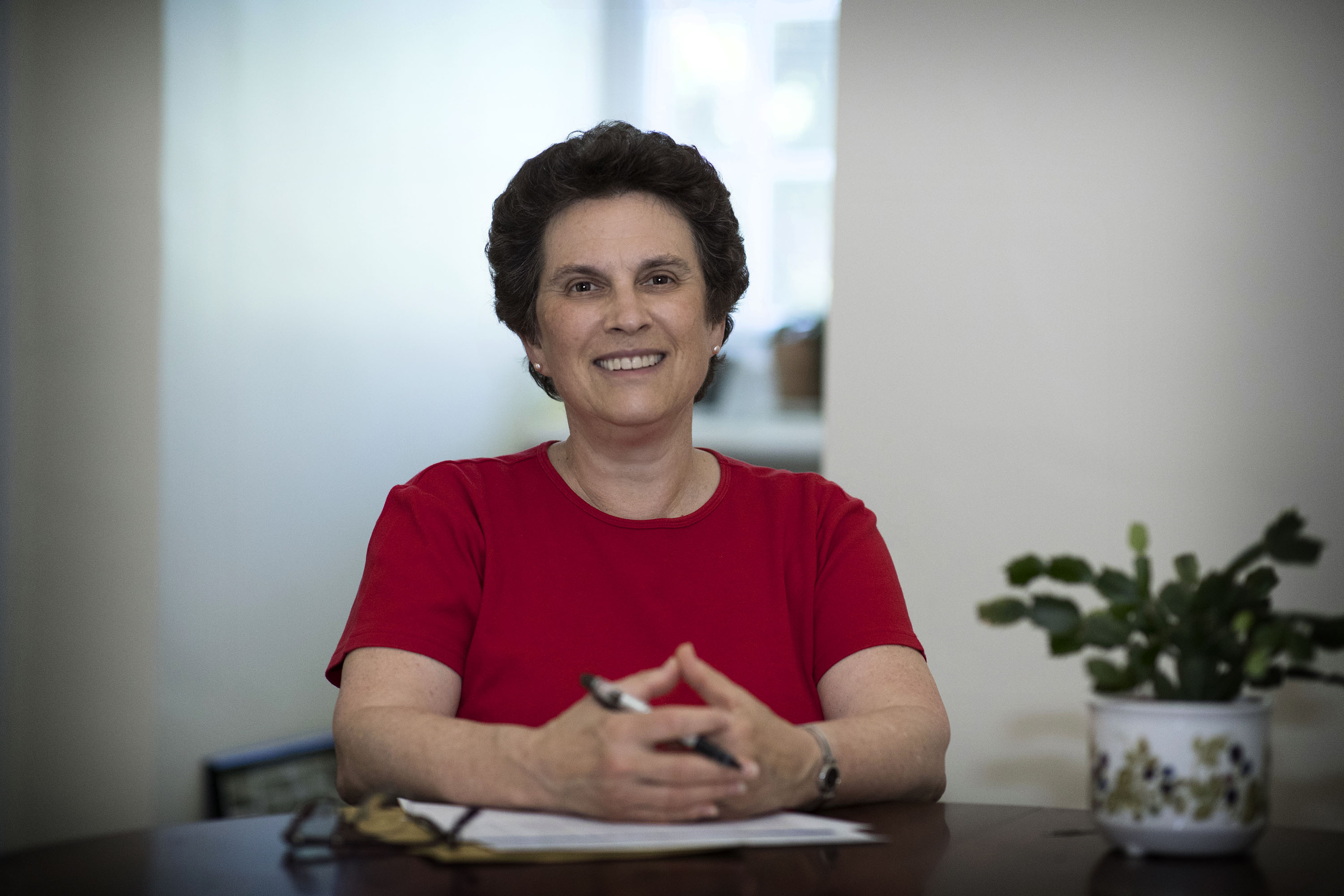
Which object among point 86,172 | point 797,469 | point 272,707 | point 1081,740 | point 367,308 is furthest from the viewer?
point 797,469

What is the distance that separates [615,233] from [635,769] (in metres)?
0.75

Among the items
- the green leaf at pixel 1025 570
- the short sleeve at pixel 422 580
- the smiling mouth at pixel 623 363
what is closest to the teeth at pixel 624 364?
the smiling mouth at pixel 623 363

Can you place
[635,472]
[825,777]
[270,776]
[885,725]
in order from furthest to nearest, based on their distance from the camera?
[270,776], [635,472], [885,725], [825,777]

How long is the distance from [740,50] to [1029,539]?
2.49 meters

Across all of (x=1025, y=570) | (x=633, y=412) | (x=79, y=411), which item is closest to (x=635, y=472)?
(x=633, y=412)

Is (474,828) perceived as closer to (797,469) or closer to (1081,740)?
(1081,740)

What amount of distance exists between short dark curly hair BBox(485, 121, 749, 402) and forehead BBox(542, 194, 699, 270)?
0.04 ft

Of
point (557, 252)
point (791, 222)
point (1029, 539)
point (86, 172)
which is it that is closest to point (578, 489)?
point (557, 252)

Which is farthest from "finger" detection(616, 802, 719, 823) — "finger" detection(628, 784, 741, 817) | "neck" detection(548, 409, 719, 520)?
"neck" detection(548, 409, 719, 520)

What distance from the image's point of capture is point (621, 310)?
4.66ft

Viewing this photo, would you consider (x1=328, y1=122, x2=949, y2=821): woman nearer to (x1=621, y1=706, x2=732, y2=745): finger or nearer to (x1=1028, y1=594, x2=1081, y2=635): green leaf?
(x1=621, y1=706, x2=732, y2=745): finger

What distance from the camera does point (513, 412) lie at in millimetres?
3705

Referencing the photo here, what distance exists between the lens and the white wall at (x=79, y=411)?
235 cm

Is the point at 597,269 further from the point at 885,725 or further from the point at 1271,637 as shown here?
the point at 1271,637
